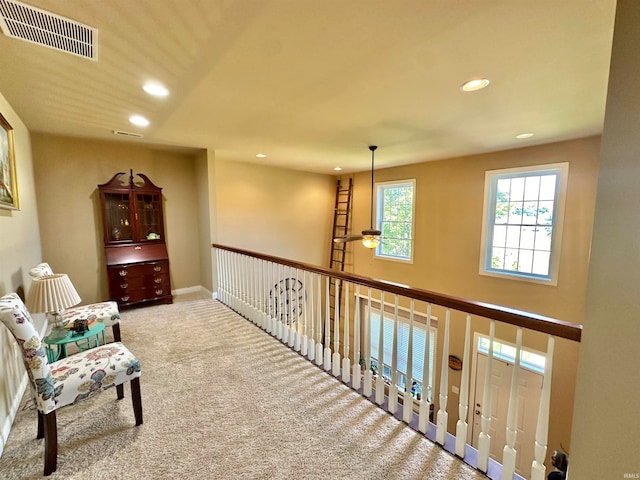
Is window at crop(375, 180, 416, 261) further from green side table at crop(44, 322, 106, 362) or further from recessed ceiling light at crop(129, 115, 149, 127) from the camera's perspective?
green side table at crop(44, 322, 106, 362)

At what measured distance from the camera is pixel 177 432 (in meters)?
1.83

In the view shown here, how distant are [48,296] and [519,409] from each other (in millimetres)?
5902

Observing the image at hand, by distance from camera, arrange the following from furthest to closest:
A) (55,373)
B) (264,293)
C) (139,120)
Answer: (264,293)
(139,120)
(55,373)

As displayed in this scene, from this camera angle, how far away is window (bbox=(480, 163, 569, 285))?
12.7 feet

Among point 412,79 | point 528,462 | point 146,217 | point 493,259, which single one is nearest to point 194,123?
point 146,217

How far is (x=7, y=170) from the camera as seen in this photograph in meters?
2.46

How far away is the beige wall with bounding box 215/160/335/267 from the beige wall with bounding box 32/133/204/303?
83 cm

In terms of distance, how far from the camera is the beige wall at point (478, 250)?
12.0 feet

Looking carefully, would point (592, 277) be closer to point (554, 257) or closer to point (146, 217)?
point (554, 257)

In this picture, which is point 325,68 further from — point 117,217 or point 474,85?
point 117,217

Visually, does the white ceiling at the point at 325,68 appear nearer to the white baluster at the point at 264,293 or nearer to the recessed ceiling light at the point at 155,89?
the recessed ceiling light at the point at 155,89

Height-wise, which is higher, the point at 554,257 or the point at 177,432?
the point at 554,257

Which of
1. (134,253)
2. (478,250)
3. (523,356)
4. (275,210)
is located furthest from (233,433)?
(275,210)

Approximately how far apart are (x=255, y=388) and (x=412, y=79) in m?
2.72
